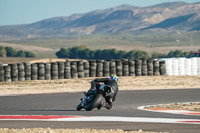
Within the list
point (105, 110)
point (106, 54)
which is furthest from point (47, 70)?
point (106, 54)

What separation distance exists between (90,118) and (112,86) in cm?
219

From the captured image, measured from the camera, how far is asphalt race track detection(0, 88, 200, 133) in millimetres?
11273

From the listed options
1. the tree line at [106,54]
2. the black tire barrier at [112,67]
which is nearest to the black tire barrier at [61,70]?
the black tire barrier at [112,67]

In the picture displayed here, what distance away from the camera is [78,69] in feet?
90.2

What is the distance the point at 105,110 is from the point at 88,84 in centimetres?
1164

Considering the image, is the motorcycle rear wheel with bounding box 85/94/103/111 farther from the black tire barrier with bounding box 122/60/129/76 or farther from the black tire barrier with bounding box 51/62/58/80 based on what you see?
the black tire barrier with bounding box 122/60/129/76

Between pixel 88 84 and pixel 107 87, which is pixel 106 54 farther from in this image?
pixel 107 87

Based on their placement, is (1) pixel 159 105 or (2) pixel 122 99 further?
(2) pixel 122 99

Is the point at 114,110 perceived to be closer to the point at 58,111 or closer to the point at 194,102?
the point at 58,111

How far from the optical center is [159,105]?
641 inches

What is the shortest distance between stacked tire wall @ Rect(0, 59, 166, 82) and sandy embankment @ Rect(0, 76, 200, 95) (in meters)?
0.28

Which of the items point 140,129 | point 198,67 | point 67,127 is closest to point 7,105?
point 67,127

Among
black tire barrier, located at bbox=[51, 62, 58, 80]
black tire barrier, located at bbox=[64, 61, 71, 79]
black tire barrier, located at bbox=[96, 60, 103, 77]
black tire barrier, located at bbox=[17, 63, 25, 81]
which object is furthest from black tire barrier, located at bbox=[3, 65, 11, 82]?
black tire barrier, located at bbox=[96, 60, 103, 77]

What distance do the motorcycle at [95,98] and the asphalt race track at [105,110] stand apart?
7.9 inches
